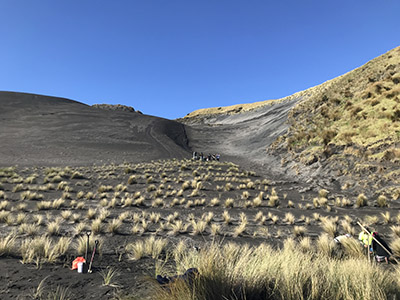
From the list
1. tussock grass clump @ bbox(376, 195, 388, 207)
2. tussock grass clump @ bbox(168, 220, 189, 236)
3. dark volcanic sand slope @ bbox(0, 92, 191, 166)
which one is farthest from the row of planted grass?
Answer: dark volcanic sand slope @ bbox(0, 92, 191, 166)

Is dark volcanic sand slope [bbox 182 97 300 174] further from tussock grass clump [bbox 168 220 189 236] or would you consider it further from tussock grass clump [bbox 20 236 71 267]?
tussock grass clump [bbox 20 236 71 267]

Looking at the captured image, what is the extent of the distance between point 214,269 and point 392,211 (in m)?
13.5

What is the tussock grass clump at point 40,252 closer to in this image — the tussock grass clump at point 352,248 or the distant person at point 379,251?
the tussock grass clump at point 352,248

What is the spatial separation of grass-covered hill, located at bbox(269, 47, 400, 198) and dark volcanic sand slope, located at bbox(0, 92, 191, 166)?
A: 67.5 ft

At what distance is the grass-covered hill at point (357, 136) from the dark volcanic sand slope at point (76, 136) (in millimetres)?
20571

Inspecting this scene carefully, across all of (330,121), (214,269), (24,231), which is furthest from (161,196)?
(330,121)

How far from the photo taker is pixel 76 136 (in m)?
46.3

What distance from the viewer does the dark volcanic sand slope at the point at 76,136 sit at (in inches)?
1369

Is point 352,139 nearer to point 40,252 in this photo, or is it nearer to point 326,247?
point 326,247

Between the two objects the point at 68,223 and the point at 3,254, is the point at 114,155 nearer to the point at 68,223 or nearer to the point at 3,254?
the point at 68,223

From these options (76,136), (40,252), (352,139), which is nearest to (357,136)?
(352,139)

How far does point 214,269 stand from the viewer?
10.0ft

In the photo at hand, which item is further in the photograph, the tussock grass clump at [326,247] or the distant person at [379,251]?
the tussock grass clump at [326,247]

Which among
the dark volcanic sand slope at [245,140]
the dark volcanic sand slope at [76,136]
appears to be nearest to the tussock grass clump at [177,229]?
the dark volcanic sand slope at [245,140]
